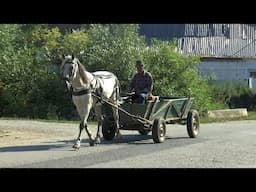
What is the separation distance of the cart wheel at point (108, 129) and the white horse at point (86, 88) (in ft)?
0.82

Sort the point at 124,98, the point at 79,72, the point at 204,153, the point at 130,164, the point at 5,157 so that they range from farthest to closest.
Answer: the point at 124,98 → the point at 79,72 → the point at 204,153 → the point at 5,157 → the point at 130,164

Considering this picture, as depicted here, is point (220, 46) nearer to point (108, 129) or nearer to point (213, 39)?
point (213, 39)

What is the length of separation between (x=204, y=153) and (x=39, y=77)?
1643cm

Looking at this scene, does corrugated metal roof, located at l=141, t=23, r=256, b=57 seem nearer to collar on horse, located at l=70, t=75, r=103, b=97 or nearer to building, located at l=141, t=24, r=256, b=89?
building, located at l=141, t=24, r=256, b=89

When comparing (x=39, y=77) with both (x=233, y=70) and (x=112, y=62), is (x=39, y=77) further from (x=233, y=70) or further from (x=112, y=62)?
(x=233, y=70)

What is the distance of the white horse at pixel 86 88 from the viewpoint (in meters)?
12.9

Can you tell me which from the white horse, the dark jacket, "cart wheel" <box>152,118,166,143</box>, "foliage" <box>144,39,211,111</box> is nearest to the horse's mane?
the white horse

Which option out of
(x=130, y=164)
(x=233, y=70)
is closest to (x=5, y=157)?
(x=130, y=164)

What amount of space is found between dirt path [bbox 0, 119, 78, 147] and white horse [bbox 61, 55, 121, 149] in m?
2.06

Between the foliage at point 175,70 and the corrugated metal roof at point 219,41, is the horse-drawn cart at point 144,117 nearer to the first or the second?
the foliage at point 175,70

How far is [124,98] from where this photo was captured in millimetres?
15508

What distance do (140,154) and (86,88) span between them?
2.33m

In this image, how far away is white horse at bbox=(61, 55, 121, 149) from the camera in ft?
42.3

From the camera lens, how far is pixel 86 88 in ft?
43.7
